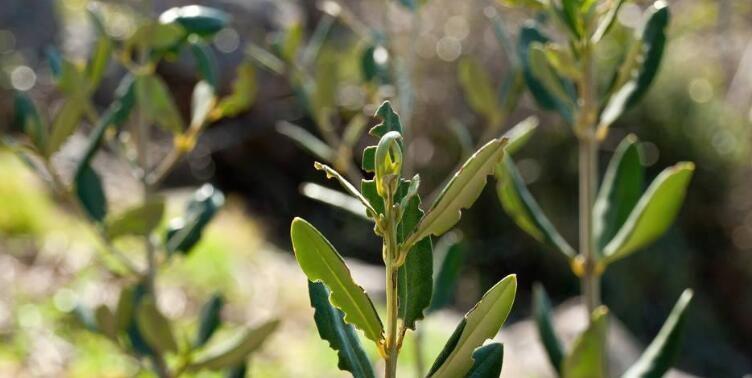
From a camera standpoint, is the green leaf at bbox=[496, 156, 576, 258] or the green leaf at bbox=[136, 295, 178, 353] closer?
the green leaf at bbox=[496, 156, 576, 258]

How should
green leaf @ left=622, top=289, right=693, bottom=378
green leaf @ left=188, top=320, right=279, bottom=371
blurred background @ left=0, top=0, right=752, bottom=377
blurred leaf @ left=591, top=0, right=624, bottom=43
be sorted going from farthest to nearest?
blurred background @ left=0, top=0, right=752, bottom=377 < green leaf @ left=188, top=320, right=279, bottom=371 < green leaf @ left=622, top=289, right=693, bottom=378 < blurred leaf @ left=591, top=0, right=624, bottom=43

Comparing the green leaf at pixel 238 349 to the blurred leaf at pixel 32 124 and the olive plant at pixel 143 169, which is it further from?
the blurred leaf at pixel 32 124

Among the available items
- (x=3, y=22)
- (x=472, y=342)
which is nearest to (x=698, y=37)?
(x=3, y=22)

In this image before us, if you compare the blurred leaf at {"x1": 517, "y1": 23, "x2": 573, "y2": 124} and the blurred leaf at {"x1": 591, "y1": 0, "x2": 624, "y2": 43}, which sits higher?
the blurred leaf at {"x1": 591, "y1": 0, "x2": 624, "y2": 43}

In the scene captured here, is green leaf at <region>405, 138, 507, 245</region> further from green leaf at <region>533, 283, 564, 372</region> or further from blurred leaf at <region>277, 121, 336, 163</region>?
blurred leaf at <region>277, 121, 336, 163</region>

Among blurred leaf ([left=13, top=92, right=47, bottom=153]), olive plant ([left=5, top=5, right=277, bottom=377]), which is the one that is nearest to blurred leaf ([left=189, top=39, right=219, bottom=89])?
olive plant ([left=5, top=5, right=277, bottom=377])

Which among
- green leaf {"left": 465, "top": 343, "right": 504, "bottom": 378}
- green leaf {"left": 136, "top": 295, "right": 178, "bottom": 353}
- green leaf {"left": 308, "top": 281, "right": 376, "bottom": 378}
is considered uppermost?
green leaf {"left": 465, "top": 343, "right": 504, "bottom": 378}

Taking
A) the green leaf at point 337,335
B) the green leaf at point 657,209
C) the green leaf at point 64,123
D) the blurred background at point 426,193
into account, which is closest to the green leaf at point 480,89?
the green leaf at point 657,209

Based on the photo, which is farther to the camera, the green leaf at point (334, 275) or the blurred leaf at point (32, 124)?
the blurred leaf at point (32, 124)
